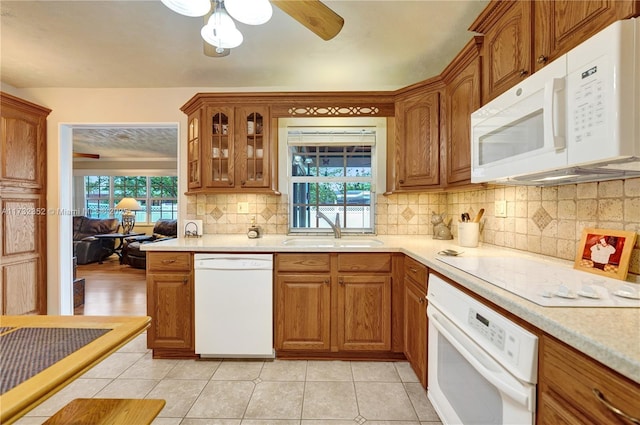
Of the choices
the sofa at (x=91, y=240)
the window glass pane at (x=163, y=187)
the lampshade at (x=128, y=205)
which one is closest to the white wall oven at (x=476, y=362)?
the sofa at (x=91, y=240)

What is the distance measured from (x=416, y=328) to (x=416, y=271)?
368 millimetres

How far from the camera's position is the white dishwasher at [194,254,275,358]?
210cm

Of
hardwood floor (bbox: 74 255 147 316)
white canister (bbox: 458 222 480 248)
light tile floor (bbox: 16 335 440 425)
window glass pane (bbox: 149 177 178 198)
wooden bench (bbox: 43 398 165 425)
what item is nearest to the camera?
wooden bench (bbox: 43 398 165 425)

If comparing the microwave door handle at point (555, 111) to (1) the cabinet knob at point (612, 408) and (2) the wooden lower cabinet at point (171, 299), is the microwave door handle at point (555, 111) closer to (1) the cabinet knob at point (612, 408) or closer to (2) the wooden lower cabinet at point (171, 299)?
(1) the cabinet knob at point (612, 408)

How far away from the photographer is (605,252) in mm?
1197

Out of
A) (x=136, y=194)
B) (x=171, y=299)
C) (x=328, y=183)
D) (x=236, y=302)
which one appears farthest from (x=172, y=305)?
(x=136, y=194)

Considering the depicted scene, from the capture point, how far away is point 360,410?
1638 millimetres

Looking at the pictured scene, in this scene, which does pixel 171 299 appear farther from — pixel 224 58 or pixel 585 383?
pixel 585 383

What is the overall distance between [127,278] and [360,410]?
4688mm

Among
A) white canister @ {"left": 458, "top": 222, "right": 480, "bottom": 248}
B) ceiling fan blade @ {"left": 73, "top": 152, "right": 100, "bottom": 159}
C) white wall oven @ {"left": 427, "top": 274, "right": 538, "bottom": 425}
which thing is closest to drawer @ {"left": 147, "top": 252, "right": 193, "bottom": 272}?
white wall oven @ {"left": 427, "top": 274, "right": 538, "bottom": 425}

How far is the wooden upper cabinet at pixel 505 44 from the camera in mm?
1301

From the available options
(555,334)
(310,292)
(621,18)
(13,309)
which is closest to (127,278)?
(13,309)

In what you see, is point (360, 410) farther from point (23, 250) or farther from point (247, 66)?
point (23, 250)

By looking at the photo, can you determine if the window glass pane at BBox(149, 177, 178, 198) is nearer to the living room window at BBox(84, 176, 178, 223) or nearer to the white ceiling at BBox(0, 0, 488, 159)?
the living room window at BBox(84, 176, 178, 223)
